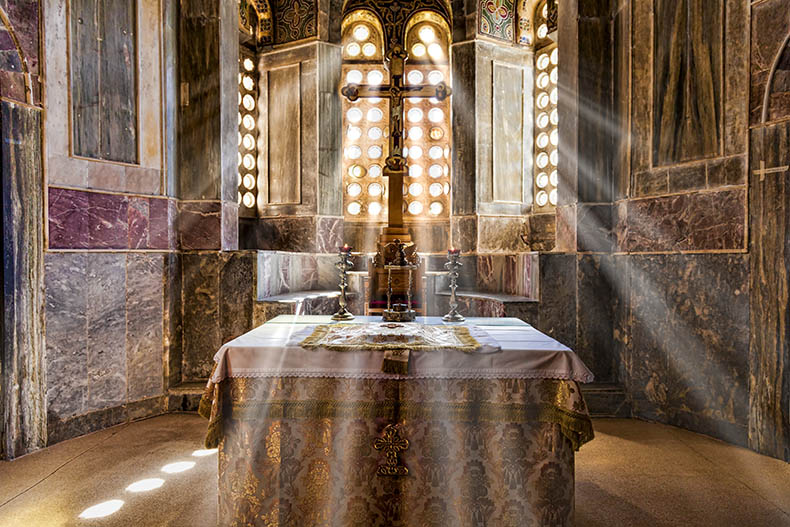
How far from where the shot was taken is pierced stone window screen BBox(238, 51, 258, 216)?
721cm

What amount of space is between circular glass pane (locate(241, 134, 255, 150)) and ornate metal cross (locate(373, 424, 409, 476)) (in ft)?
18.9

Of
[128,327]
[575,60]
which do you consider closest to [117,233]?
[128,327]

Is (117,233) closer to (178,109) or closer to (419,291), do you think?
(178,109)

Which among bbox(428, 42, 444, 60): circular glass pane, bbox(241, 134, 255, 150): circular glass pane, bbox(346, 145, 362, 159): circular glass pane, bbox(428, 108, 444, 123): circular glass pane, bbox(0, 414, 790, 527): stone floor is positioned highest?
bbox(428, 42, 444, 60): circular glass pane

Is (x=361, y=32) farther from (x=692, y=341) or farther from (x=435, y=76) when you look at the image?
(x=692, y=341)

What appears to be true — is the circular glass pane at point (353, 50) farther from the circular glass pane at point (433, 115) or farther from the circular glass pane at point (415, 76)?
the circular glass pane at point (433, 115)

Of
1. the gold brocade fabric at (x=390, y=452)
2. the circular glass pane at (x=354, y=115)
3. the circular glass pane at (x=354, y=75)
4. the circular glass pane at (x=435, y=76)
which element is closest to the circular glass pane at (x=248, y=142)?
the circular glass pane at (x=354, y=115)

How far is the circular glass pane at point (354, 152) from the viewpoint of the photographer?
7637 millimetres

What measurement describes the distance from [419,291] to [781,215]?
3847 millimetres

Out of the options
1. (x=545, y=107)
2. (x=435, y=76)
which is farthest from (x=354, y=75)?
(x=545, y=107)

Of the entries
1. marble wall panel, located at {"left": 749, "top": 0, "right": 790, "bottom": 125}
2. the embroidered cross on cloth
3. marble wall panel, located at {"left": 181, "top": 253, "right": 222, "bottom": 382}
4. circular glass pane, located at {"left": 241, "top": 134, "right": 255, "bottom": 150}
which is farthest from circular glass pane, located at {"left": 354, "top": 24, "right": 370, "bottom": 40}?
the embroidered cross on cloth

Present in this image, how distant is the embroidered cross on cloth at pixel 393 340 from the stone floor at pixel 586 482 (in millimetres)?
1280

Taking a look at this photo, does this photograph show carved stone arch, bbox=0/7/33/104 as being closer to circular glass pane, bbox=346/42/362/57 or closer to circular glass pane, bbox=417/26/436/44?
circular glass pane, bbox=346/42/362/57

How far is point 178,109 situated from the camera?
5.30 metres
